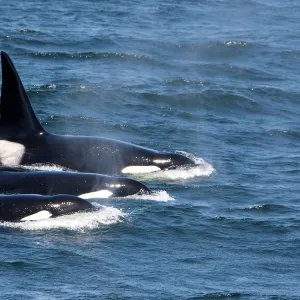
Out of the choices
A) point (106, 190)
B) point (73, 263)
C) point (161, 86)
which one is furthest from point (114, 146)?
point (161, 86)

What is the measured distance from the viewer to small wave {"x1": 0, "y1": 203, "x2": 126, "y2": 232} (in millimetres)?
19000

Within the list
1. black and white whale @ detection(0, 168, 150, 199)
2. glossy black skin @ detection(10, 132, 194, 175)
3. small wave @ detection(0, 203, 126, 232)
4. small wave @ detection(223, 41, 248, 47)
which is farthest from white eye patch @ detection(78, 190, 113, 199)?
small wave @ detection(223, 41, 248, 47)

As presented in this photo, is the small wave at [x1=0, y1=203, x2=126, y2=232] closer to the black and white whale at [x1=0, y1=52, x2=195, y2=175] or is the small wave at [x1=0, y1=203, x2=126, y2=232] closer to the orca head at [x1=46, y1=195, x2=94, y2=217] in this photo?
the orca head at [x1=46, y1=195, x2=94, y2=217]

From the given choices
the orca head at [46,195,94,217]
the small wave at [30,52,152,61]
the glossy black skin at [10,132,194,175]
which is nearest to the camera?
the orca head at [46,195,94,217]

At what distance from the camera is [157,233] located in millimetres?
19609

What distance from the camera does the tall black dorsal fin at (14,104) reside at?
74.2ft

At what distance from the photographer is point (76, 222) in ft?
63.4

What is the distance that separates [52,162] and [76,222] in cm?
436

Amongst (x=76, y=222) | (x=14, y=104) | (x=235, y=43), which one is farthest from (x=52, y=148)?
(x=235, y=43)

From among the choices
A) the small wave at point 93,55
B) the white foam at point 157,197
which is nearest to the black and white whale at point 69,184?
the white foam at point 157,197

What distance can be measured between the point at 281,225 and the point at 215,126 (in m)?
9.74

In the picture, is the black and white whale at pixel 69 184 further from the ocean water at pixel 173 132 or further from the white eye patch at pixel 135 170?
the white eye patch at pixel 135 170

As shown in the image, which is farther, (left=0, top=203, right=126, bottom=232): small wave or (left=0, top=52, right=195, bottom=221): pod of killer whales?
(left=0, top=52, right=195, bottom=221): pod of killer whales

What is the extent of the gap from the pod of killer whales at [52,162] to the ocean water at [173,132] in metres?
0.32
